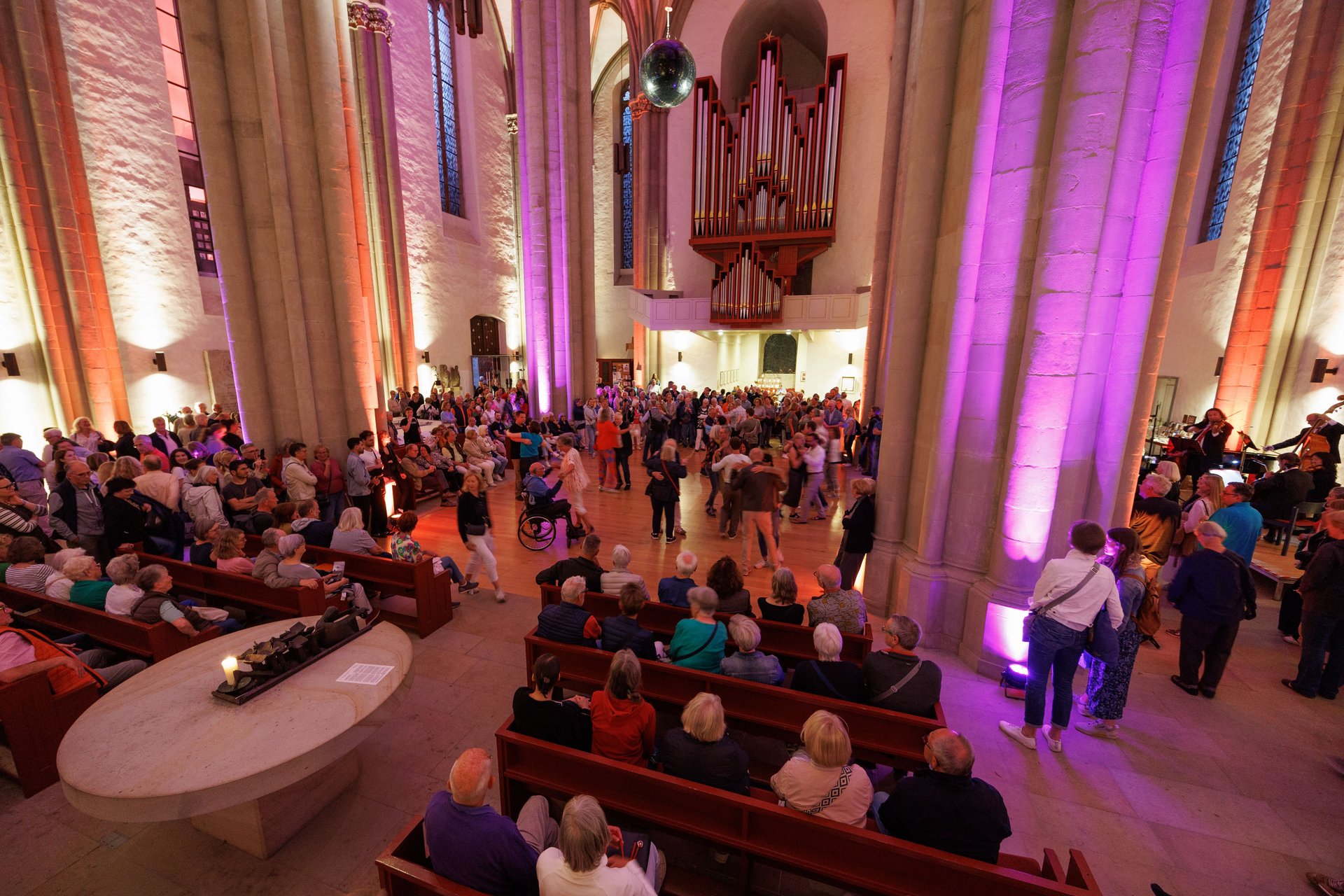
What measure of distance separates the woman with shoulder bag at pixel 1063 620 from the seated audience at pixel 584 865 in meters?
2.96

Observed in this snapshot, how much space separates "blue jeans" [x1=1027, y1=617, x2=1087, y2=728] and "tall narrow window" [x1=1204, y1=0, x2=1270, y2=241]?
11223 millimetres

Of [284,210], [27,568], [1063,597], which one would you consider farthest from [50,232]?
[1063,597]

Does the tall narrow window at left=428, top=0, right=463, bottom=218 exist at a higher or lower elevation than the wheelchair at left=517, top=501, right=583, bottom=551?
higher

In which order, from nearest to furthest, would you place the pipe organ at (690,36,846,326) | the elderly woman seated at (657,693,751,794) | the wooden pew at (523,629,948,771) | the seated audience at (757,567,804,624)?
the elderly woman seated at (657,693,751,794)
the wooden pew at (523,629,948,771)
the seated audience at (757,567,804,624)
the pipe organ at (690,36,846,326)

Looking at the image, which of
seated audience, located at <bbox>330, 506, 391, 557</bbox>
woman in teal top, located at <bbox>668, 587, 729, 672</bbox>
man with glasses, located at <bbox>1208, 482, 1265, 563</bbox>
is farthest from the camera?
seated audience, located at <bbox>330, 506, 391, 557</bbox>

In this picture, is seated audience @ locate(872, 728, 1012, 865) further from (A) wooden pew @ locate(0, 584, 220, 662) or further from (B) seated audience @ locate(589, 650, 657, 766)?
(A) wooden pew @ locate(0, 584, 220, 662)

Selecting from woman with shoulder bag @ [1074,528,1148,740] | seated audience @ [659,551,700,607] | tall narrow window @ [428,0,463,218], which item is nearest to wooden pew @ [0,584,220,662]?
seated audience @ [659,551,700,607]

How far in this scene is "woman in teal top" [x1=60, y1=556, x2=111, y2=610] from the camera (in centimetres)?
376

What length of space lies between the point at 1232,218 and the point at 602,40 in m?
20.5

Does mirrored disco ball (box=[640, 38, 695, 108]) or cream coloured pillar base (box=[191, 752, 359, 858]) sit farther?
mirrored disco ball (box=[640, 38, 695, 108])

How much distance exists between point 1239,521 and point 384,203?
681 inches

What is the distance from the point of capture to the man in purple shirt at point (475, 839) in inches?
74.2

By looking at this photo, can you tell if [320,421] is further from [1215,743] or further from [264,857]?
[1215,743]

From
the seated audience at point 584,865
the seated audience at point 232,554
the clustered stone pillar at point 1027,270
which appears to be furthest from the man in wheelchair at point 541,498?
the seated audience at point 584,865
